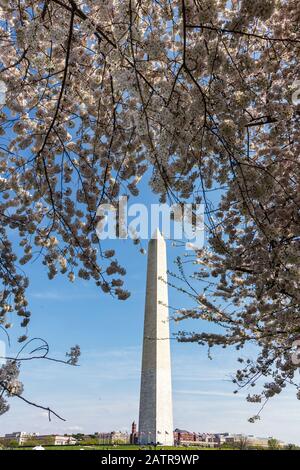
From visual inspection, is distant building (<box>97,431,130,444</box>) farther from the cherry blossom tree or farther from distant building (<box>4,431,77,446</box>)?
the cherry blossom tree

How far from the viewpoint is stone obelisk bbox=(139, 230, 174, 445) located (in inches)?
587

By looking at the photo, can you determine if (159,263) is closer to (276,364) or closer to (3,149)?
(276,364)

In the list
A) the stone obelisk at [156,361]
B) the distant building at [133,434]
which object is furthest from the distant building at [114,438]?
the stone obelisk at [156,361]

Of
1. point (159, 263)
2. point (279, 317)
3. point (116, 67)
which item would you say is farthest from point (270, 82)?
point (159, 263)

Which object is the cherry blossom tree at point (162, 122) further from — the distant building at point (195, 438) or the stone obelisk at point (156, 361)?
the distant building at point (195, 438)

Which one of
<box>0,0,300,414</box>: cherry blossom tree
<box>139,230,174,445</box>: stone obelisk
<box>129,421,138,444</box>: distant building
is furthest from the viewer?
<box>129,421,138,444</box>: distant building

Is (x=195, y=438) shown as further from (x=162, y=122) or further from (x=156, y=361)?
(x=162, y=122)

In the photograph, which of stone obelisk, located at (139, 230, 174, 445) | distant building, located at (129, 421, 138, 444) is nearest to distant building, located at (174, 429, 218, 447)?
distant building, located at (129, 421, 138, 444)

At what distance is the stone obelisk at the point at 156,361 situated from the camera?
14.9 m

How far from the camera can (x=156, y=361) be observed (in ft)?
48.7

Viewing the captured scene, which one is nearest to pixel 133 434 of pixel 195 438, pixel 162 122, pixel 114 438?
pixel 114 438

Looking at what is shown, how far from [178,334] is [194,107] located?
6.10 meters

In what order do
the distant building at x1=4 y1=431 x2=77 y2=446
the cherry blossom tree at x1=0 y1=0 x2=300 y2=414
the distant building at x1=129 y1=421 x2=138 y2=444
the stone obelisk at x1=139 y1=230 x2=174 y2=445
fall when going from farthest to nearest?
1. the distant building at x1=4 y1=431 x2=77 y2=446
2. the distant building at x1=129 y1=421 x2=138 y2=444
3. the stone obelisk at x1=139 y1=230 x2=174 y2=445
4. the cherry blossom tree at x1=0 y1=0 x2=300 y2=414

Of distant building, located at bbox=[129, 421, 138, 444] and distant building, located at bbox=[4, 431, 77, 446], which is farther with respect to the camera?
distant building, located at bbox=[4, 431, 77, 446]
